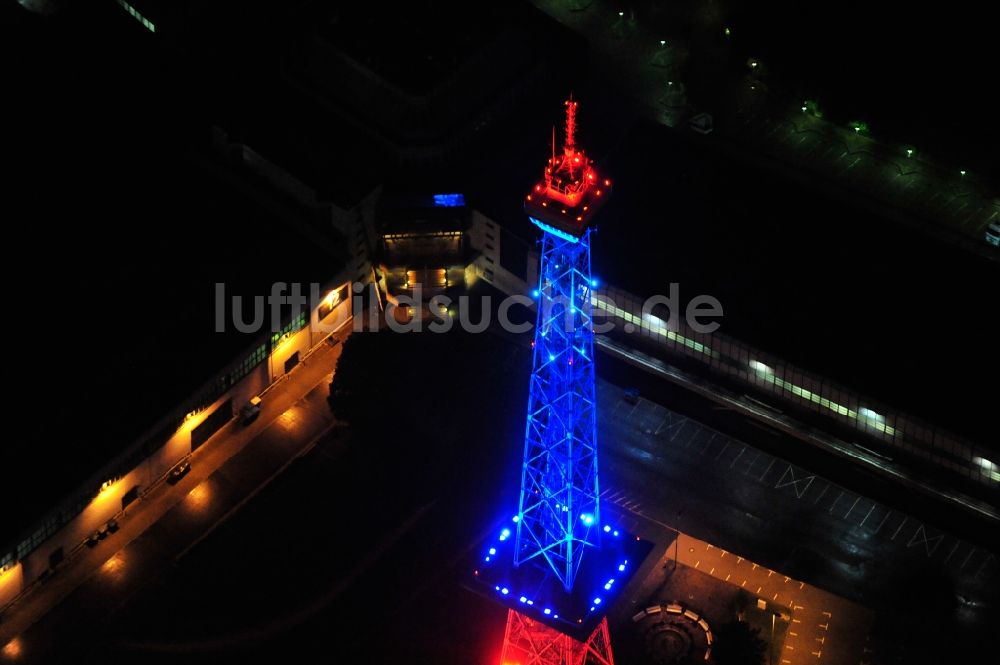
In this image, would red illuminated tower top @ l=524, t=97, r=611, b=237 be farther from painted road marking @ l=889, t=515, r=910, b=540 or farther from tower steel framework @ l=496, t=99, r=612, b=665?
painted road marking @ l=889, t=515, r=910, b=540

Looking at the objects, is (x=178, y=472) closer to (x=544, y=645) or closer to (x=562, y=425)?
(x=544, y=645)

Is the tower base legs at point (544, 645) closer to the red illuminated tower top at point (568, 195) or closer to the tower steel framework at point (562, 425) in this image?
the tower steel framework at point (562, 425)

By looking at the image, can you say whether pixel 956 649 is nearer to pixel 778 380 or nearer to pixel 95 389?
pixel 778 380

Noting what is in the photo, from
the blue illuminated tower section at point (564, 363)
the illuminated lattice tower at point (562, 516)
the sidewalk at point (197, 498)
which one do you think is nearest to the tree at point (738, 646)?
the illuminated lattice tower at point (562, 516)

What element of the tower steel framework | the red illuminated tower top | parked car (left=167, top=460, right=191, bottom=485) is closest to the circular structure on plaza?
the tower steel framework

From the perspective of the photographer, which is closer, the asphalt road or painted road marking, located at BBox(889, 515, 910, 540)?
the asphalt road

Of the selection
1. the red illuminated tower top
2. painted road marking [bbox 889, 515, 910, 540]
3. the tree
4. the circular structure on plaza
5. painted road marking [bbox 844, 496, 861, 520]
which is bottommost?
the circular structure on plaza
